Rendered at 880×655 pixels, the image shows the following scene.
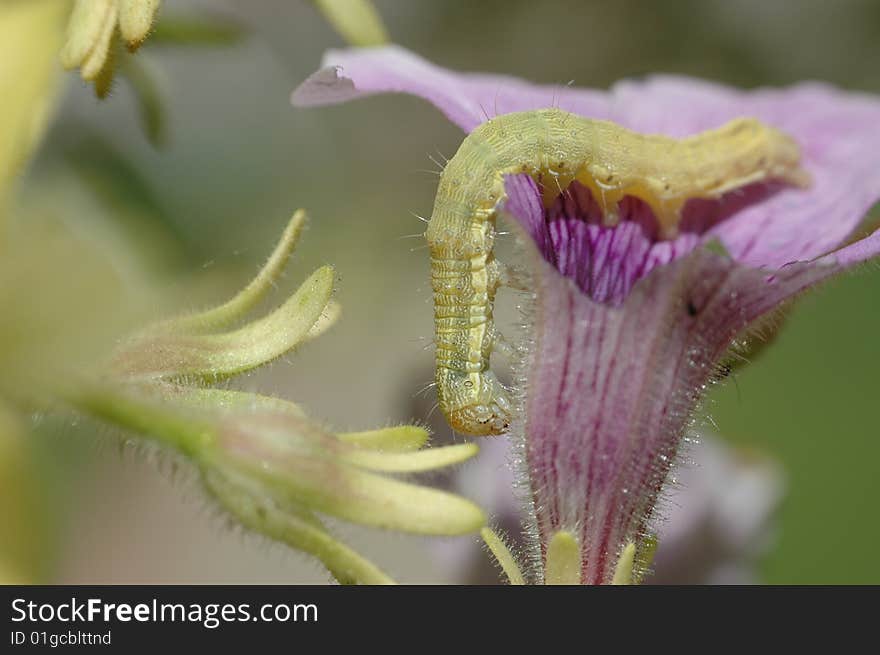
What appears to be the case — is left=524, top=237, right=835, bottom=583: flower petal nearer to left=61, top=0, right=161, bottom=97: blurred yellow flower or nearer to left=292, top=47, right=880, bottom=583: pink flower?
left=292, top=47, right=880, bottom=583: pink flower

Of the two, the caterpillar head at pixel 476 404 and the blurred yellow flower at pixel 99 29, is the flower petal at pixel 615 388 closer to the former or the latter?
the caterpillar head at pixel 476 404

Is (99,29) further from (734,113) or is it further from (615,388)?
(734,113)

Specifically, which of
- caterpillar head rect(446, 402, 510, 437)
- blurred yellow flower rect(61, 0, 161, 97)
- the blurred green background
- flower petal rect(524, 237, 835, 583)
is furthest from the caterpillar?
the blurred green background

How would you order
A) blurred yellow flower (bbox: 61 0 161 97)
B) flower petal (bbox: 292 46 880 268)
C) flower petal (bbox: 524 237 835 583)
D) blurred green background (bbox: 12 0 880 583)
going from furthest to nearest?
1. blurred green background (bbox: 12 0 880 583)
2. flower petal (bbox: 292 46 880 268)
3. flower petal (bbox: 524 237 835 583)
4. blurred yellow flower (bbox: 61 0 161 97)

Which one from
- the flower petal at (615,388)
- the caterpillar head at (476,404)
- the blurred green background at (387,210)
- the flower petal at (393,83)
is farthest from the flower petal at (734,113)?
the blurred green background at (387,210)

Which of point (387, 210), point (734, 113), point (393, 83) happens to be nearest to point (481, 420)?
point (393, 83)

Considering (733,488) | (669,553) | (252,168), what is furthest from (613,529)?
(252,168)
